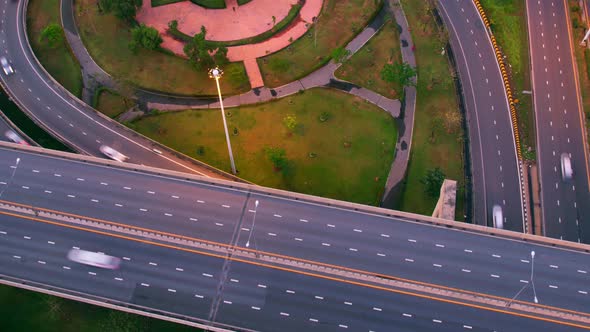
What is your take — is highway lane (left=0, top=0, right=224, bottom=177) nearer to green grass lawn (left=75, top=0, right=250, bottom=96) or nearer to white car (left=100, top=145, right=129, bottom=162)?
white car (left=100, top=145, right=129, bottom=162)

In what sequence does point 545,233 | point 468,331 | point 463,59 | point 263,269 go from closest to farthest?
point 468,331 < point 263,269 < point 545,233 < point 463,59

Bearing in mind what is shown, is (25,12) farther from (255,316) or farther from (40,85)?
(255,316)

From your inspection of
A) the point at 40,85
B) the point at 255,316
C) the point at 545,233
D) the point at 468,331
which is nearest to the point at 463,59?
the point at 545,233

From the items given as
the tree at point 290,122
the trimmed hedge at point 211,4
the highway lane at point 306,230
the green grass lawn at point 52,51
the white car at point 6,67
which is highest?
the trimmed hedge at point 211,4

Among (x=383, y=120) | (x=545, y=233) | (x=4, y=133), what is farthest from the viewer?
(x=383, y=120)

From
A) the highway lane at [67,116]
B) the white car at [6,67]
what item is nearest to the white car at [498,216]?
the highway lane at [67,116]

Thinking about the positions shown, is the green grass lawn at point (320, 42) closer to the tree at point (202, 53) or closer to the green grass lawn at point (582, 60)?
the tree at point (202, 53)

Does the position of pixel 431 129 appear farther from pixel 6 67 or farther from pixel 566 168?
pixel 6 67

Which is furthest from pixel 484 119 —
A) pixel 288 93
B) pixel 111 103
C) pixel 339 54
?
pixel 111 103
